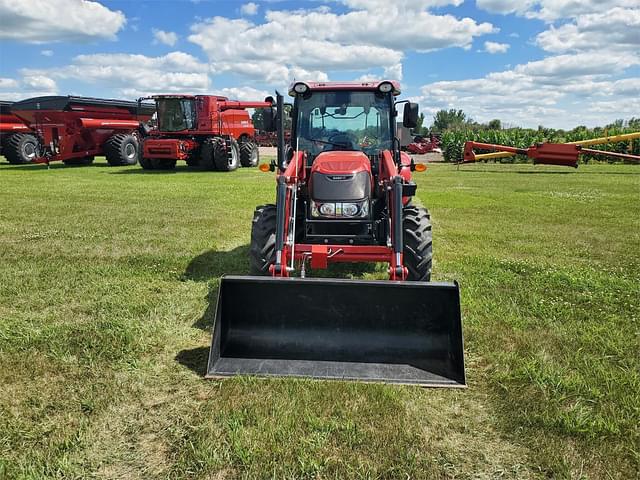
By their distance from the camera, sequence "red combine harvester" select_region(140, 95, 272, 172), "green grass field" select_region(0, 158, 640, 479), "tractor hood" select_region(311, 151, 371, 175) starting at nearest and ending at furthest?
"green grass field" select_region(0, 158, 640, 479), "tractor hood" select_region(311, 151, 371, 175), "red combine harvester" select_region(140, 95, 272, 172)

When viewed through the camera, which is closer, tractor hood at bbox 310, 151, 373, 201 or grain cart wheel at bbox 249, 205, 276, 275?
tractor hood at bbox 310, 151, 373, 201

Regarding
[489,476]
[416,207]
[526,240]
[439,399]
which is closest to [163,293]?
[416,207]

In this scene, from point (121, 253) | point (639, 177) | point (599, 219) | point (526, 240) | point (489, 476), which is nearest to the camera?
point (489, 476)

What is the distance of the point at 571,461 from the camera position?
274 cm

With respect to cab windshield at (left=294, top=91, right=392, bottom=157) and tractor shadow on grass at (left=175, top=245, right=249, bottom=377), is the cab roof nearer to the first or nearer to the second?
cab windshield at (left=294, top=91, right=392, bottom=157)

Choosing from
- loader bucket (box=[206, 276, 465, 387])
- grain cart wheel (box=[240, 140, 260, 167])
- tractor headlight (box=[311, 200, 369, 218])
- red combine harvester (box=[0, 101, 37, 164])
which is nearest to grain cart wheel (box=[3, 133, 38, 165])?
red combine harvester (box=[0, 101, 37, 164])

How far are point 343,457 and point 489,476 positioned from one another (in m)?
0.73

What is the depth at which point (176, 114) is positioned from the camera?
62.5 feet

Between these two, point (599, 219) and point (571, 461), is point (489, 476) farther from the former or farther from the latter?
point (599, 219)

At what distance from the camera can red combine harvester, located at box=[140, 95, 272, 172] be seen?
61.7 ft

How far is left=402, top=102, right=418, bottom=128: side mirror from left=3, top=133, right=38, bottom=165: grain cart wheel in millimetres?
19485

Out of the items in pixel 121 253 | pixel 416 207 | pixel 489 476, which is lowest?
pixel 489 476

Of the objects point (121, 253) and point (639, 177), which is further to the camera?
point (639, 177)

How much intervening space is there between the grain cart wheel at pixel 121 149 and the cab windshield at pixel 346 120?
16.9 m
